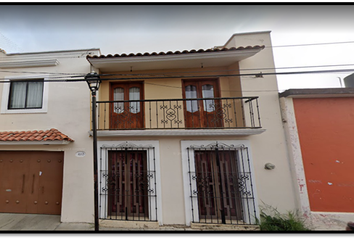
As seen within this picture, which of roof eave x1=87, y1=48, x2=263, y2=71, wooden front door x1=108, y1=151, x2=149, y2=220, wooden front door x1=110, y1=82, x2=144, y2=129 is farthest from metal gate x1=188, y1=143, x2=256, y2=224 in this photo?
roof eave x1=87, y1=48, x2=263, y2=71

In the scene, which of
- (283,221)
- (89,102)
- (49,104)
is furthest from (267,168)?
(49,104)

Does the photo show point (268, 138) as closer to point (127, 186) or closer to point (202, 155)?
point (202, 155)

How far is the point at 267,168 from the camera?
14.2 feet

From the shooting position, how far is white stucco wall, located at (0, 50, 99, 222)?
4398 millimetres

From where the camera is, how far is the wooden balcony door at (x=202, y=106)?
199 inches

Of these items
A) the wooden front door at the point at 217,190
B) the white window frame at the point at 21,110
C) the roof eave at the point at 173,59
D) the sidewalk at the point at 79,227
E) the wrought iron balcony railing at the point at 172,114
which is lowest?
the sidewalk at the point at 79,227

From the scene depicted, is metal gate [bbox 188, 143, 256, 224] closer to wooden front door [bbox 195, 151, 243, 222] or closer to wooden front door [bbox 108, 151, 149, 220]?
wooden front door [bbox 195, 151, 243, 222]

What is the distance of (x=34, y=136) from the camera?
435cm

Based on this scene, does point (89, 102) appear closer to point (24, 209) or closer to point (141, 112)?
point (141, 112)

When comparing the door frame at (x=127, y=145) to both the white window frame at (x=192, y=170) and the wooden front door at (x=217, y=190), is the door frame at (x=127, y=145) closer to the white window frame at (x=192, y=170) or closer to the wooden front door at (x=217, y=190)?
the white window frame at (x=192, y=170)

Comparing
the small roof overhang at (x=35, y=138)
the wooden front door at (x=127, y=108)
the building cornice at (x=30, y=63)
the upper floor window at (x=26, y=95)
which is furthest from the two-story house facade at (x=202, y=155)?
the upper floor window at (x=26, y=95)

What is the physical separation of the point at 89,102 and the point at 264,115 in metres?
5.58

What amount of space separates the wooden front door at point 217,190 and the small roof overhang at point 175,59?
3.01 m

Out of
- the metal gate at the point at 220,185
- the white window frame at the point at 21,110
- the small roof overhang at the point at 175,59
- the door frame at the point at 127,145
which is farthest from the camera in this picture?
the white window frame at the point at 21,110
